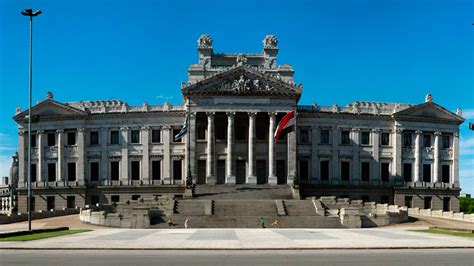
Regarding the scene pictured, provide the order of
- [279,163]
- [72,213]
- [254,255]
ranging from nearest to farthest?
[254,255] → [72,213] → [279,163]

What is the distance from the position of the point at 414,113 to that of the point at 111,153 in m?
46.0

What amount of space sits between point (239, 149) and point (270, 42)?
19920 mm

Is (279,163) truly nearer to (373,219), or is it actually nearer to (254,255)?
(373,219)

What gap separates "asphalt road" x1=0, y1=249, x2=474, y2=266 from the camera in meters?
24.5

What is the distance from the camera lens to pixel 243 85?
258 ft

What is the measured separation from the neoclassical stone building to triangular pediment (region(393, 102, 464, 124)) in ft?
0.50

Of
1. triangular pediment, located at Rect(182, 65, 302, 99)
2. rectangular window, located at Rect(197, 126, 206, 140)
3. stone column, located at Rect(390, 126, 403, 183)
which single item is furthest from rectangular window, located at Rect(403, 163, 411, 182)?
rectangular window, located at Rect(197, 126, 206, 140)

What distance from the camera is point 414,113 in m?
88.5

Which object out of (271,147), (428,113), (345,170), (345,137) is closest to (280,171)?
(271,147)

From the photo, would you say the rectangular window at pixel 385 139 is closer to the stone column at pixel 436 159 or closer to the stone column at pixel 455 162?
the stone column at pixel 436 159

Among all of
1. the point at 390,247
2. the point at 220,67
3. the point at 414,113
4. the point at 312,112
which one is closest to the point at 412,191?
the point at 414,113

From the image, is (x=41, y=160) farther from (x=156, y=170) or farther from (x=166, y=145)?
(x=166, y=145)

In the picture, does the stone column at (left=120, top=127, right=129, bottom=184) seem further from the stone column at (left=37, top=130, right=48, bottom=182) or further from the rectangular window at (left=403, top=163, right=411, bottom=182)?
the rectangular window at (left=403, top=163, right=411, bottom=182)

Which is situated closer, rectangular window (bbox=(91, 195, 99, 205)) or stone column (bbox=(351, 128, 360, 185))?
rectangular window (bbox=(91, 195, 99, 205))
